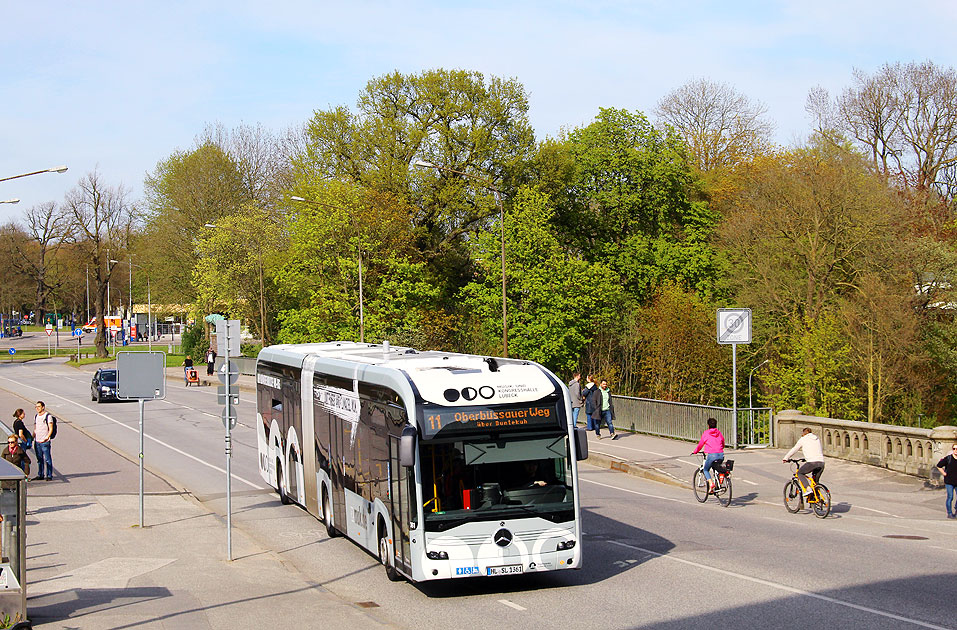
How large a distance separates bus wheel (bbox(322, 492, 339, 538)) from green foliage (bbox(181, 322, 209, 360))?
6167cm

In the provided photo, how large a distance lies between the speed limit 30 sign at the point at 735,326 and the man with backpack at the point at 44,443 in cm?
1722

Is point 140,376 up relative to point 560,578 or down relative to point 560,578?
up

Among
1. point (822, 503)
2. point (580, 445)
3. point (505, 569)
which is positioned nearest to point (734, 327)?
point (822, 503)

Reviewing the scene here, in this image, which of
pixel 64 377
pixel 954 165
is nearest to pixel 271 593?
pixel 954 165

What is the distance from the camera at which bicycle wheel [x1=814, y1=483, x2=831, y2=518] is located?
1852cm

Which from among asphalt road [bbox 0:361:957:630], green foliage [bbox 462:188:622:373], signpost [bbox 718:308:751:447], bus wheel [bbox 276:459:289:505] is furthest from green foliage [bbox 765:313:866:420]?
bus wheel [bbox 276:459:289:505]

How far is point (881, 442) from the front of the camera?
24125 millimetres

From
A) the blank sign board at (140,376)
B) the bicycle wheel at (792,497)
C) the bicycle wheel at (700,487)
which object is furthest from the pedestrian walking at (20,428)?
the bicycle wheel at (792,497)

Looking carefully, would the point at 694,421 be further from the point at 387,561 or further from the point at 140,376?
the point at 387,561

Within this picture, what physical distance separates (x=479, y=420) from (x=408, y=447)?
3.18 feet

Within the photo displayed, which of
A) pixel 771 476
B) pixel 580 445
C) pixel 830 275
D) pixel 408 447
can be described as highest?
pixel 830 275

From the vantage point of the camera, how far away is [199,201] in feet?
260

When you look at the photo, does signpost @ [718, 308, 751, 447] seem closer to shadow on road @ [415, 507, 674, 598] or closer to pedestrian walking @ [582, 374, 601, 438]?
pedestrian walking @ [582, 374, 601, 438]

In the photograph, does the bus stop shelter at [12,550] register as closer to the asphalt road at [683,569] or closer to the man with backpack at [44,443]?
the asphalt road at [683,569]
